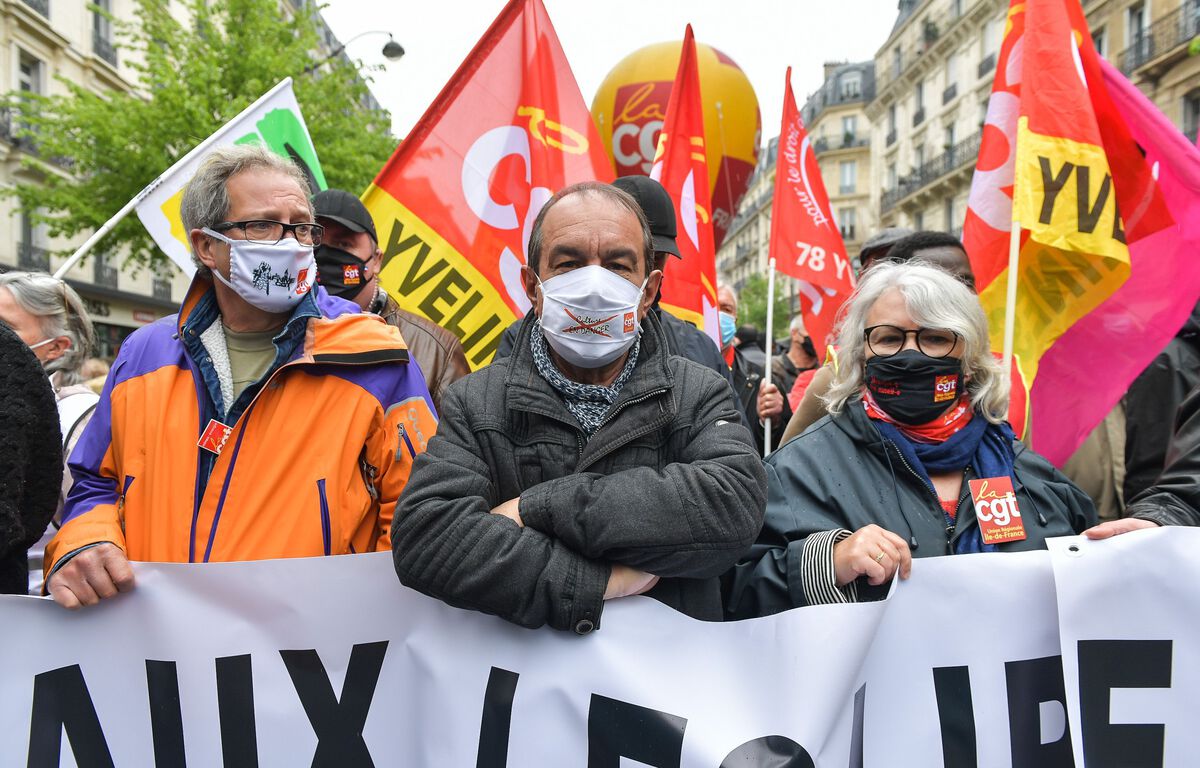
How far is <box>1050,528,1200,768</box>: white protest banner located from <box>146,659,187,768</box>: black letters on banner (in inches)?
75.5

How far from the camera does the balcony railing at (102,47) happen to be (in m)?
24.7

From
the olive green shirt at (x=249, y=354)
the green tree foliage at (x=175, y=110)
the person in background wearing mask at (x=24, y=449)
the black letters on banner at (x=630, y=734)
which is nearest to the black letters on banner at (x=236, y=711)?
the person in background wearing mask at (x=24, y=449)

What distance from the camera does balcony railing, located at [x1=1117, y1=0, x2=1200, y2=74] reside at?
21359 mm

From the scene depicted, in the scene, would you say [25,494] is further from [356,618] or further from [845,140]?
[845,140]

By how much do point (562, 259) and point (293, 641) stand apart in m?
1.05

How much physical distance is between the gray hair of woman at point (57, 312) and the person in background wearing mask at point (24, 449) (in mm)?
1325

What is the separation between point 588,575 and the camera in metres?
1.58

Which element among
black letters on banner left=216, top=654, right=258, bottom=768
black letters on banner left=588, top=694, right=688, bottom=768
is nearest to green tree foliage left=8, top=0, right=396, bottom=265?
black letters on banner left=216, top=654, right=258, bottom=768

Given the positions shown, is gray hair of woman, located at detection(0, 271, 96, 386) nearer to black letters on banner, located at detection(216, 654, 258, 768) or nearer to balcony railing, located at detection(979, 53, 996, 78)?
black letters on banner, located at detection(216, 654, 258, 768)

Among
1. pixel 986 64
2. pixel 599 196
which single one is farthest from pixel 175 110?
pixel 986 64

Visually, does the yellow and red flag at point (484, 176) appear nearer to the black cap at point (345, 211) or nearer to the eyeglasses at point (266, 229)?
the black cap at point (345, 211)

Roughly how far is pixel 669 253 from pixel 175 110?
14.2 meters

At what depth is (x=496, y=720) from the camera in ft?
5.80

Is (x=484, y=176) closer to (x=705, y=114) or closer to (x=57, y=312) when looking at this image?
(x=57, y=312)
